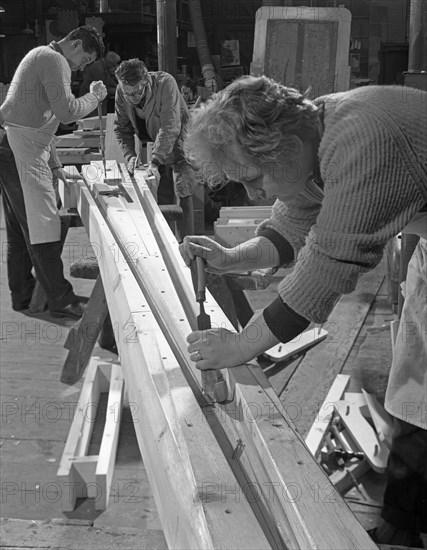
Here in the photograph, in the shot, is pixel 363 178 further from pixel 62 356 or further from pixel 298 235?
pixel 62 356

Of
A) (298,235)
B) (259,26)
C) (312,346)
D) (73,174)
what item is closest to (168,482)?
(298,235)

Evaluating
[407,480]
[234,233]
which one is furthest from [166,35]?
[407,480]

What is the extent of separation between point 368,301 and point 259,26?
11.3 feet

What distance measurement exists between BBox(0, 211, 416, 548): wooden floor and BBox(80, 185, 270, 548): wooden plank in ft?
1.69

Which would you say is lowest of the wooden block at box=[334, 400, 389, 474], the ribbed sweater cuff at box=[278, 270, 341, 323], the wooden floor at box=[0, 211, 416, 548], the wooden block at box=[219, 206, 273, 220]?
the wooden floor at box=[0, 211, 416, 548]

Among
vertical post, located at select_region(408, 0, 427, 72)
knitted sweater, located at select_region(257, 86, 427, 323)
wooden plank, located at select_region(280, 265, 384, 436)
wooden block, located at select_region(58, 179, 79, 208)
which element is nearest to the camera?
knitted sweater, located at select_region(257, 86, 427, 323)

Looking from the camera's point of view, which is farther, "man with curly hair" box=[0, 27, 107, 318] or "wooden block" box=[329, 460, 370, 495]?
"man with curly hair" box=[0, 27, 107, 318]

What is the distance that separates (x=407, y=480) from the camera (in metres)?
2.63

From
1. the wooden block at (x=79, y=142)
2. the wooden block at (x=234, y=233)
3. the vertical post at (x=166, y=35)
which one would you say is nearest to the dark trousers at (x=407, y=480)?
the wooden block at (x=234, y=233)

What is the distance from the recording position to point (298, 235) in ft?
7.48

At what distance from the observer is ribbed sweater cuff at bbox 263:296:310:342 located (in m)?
1.79

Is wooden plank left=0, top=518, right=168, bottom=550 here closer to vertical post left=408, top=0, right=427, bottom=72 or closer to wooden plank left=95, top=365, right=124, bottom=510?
wooden plank left=95, top=365, right=124, bottom=510

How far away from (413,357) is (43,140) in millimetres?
3637

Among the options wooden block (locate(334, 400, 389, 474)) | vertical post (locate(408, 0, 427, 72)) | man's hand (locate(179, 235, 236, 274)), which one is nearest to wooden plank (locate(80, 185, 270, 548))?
man's hand (locate(179, 235, 236, 274))
